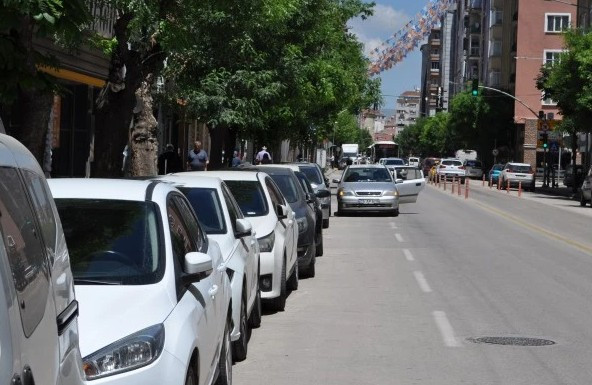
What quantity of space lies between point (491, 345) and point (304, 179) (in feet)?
34.1

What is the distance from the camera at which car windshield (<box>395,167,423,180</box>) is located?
3647 cm

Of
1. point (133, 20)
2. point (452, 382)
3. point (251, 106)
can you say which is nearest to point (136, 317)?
point (452, 382)

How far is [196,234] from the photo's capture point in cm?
753

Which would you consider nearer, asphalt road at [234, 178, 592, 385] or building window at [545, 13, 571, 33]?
asphalt road at [234, 178, 592, 385]

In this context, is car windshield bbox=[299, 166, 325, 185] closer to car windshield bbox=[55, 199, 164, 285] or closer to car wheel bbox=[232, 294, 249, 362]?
car wheel bbox=[232, 294, 249, 362]

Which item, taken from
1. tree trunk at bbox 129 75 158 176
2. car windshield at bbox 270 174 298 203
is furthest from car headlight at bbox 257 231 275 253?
tree trunk at bbox 129 75 158 176

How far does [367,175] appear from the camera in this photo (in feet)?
110

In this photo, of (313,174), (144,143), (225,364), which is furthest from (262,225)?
(313,174)

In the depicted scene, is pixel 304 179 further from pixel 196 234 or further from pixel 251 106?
pixel 196 234

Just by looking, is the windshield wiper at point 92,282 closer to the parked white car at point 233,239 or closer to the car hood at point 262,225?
the parked white car at point 233,239

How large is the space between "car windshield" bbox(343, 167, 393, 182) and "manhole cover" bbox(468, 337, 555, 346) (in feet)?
73.3

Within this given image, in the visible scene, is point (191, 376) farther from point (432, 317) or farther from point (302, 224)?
point (302, 224)

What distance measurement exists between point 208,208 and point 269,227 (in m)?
2.23

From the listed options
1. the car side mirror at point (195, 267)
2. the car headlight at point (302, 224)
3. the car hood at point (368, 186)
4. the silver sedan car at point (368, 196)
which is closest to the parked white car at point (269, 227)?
the car headlight at point (302, 224)
